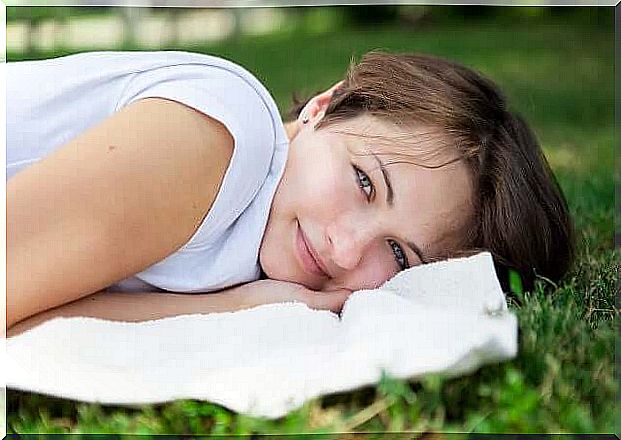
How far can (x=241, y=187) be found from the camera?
3.39 ft

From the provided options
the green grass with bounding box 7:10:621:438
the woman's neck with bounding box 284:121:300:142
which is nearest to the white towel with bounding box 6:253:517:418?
the green grass with bounding box 7:10:621:438

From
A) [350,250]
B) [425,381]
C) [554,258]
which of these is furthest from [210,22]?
[425,381]

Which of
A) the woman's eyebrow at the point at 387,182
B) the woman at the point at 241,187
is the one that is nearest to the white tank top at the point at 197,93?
the woman at the point at 241,187

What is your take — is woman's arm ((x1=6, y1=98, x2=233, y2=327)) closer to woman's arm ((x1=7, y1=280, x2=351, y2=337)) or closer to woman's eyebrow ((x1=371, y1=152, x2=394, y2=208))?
woman's arm ((x1=7, y1=280, x2=351, y2=337))

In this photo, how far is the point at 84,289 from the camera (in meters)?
0.95

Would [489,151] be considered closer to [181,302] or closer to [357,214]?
[357,214]

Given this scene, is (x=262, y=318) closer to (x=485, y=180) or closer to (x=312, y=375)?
(x=312, y=375)

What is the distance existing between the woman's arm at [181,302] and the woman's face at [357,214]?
3 centimetres

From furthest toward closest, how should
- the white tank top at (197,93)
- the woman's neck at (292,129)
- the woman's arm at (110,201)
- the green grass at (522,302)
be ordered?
the woman's neck at (292,129) → the white tank top at (197,93) → the woman's arm at (110,201) → the green grass at (522,302)

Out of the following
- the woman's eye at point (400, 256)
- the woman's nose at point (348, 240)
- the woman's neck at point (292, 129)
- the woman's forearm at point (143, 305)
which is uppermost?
the woman's neck at point (292, 129)

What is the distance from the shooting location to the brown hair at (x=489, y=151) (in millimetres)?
1084

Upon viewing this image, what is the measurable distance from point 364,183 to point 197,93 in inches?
7.6

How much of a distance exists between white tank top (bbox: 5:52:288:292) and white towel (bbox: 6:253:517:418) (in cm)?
11

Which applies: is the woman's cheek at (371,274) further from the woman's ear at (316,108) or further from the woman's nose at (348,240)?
the woman's ear at (316,108)
